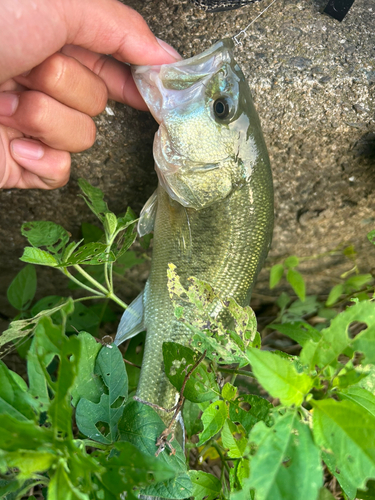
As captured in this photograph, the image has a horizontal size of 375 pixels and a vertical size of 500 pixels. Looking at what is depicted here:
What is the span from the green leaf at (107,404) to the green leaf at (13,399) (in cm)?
27

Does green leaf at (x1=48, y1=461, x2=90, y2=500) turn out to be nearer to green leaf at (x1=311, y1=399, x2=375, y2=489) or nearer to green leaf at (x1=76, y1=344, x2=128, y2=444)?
green leaf at (x1=76, y1=344, x2=128, y2=444)

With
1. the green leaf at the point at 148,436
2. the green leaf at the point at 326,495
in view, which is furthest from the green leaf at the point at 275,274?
the green leaf at the point at 148,436

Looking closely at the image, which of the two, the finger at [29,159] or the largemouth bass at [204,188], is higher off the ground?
the largemouth bass at [204,188]

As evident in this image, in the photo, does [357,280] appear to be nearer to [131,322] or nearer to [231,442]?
[131,322]

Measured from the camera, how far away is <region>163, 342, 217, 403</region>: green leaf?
1.15m

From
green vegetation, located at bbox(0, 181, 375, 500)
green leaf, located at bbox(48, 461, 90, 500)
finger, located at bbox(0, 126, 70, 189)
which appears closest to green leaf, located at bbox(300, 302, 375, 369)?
green vegetation, located at bbox(0, 181, 375, 500)

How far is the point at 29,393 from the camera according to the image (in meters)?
0.86

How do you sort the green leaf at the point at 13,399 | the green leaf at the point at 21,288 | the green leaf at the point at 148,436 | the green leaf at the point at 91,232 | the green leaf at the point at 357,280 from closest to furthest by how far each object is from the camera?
1. the green leaf at the point at 13,399
2. the green leaf at the point at 148,436
3. the green leaf at the point at 21,288
4. the green leaf at the point at 91,232
5. the green leaf at the point at 357,280

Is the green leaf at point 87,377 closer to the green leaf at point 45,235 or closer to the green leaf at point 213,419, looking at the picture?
the green leaf at point 213,419

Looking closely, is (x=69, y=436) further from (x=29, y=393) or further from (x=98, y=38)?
(x=98, y=38)

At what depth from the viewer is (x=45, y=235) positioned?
1618 millimetres

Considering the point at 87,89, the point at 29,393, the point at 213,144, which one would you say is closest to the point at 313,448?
the point at 29,393

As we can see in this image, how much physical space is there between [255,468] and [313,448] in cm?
14

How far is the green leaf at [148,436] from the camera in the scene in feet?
3.46
